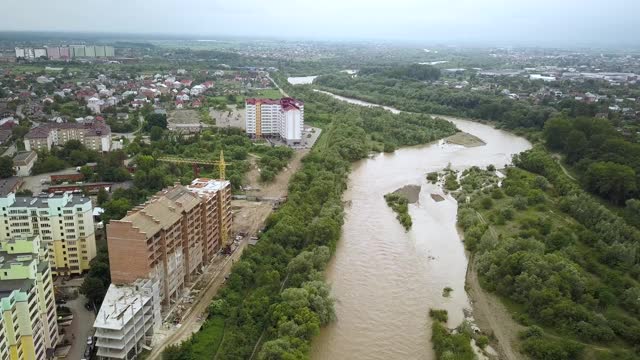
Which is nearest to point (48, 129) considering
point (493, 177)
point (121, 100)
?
point (121, 100)

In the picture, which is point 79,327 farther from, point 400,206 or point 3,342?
point 400,206

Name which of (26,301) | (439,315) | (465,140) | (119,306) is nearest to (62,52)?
(465,140)

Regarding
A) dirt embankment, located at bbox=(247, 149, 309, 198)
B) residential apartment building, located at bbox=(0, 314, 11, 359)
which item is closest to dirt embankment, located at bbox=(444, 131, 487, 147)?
dirt embankment, located at bbox=(247, 149, 309, 198)

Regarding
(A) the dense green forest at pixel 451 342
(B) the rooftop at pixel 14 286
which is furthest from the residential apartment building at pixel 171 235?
(A) the dense green forest at pixel 451 342

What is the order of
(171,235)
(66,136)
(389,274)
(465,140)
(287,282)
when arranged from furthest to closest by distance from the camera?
1. (465,140)
2. (66,136)
3. (389,274)
4. (287,282)
5. (171,235)

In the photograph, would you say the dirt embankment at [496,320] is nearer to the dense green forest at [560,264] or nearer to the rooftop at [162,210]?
the dense green forest at [560,264]

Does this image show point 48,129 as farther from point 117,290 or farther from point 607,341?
point 607,341

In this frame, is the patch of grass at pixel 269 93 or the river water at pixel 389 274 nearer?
the river water at pixel 389 274
